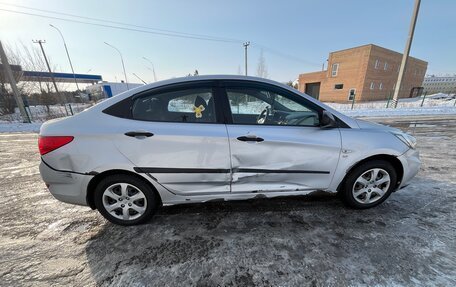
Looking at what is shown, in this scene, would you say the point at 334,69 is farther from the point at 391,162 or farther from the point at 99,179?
the point at 99,179

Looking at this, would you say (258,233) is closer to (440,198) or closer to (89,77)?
(440,198)

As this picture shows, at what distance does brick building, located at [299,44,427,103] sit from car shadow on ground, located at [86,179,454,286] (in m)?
32.5

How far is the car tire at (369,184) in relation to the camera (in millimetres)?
2674

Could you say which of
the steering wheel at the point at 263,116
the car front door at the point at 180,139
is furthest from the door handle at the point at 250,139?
the steering wheel at the point at 263,116

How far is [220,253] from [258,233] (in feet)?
1.71

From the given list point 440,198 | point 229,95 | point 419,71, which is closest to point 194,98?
point 229,95

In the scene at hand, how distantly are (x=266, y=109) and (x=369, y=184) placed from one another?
1.69 meters

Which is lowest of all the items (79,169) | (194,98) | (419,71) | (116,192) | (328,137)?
(116,192)

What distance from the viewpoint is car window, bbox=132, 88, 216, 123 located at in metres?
2.35

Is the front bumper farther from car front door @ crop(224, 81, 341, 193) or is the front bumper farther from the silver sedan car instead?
car front door @ crop(224, 81, 341, 193)

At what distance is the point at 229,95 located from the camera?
2.48 meters

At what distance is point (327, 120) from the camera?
2439mm

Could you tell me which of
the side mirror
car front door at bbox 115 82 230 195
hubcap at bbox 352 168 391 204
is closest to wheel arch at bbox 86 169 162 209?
car front door at bbox 115 82 230 195

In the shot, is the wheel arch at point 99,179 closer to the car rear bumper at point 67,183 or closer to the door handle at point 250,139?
the car rear bumper at point 67,183
